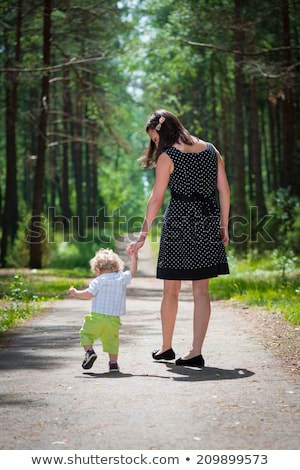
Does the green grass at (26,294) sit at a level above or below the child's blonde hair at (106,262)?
below

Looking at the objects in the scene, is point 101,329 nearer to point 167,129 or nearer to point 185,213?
point 185,213

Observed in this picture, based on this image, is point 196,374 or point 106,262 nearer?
point 196,374

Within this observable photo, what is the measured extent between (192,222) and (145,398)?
237 centimetres

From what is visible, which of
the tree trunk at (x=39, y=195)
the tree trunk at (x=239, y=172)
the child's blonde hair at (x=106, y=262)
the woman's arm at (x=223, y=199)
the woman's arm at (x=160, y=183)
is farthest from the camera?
the tree trunk at (x=39, y=195)

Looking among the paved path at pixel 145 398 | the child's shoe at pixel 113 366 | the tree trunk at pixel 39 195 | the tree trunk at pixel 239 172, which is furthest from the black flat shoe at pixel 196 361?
the tree trunk at pixel 39 195

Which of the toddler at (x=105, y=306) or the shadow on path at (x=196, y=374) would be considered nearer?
Answer: the shadow on path at (x=196, y=374)

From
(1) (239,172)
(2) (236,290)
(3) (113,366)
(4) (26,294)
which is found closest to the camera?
(3) (113,366)

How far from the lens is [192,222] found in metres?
8.29

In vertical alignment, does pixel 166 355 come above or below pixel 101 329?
below

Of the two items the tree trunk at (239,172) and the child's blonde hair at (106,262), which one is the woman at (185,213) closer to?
the child's blonde hair at (106,262)

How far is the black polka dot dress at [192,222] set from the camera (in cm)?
827

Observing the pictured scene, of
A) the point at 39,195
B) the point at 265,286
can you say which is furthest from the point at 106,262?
the point at 39,195

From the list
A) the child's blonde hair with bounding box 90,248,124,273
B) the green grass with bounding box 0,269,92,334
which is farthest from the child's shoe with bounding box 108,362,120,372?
the green grass with bounding box 0,269,92,334

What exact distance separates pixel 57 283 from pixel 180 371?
12.9 meters
